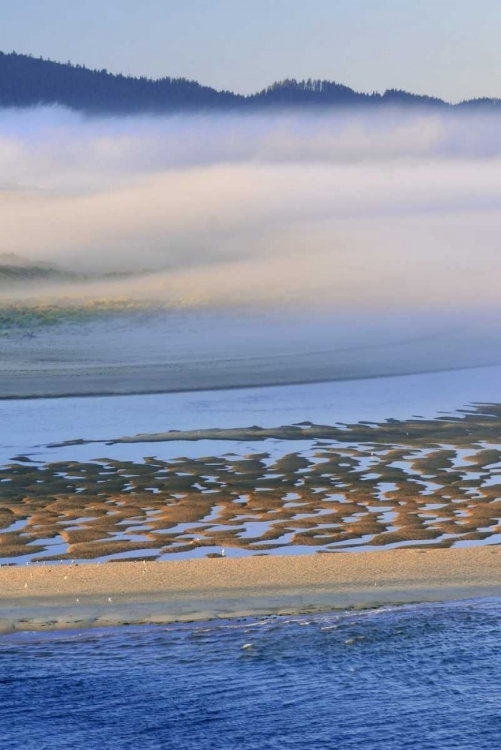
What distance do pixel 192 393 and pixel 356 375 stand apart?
5.40 meters

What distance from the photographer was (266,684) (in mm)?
7559

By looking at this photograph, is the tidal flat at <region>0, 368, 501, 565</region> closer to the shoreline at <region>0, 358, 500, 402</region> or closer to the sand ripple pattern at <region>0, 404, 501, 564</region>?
the sand ripple pattern at <region>0, 404, 501, 564</region>

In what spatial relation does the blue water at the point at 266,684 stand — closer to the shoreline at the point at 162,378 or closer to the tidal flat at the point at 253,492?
the tidal flat at the point at 253,492

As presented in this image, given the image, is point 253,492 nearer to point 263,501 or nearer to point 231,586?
point 263,501

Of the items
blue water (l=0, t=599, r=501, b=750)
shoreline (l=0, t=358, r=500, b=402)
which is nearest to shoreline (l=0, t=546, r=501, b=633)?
blue water (l=0, t=599, r=501, b=750)

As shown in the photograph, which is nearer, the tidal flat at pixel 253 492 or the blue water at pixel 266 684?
the blue water at pixel 266 684

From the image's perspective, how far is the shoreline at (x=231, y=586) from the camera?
8.98 m

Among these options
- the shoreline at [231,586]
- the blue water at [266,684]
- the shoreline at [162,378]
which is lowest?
the blue water at [266,684]

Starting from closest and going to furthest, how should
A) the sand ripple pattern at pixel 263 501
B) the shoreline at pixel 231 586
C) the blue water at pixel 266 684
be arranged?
the blue water at pixel 266 684
the shoreline at pixel 231 586
the sand ripple pattern at pixel 263 501

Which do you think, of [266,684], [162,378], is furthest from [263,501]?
[162,378]

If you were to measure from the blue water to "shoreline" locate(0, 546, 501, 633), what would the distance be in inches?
11.2

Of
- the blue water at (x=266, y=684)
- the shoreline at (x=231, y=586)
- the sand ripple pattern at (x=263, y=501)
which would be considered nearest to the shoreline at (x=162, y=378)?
the sand ripple pattern at (x=263, y=501)

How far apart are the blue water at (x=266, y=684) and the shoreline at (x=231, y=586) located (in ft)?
0.94

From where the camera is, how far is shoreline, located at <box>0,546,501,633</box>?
354 inches
